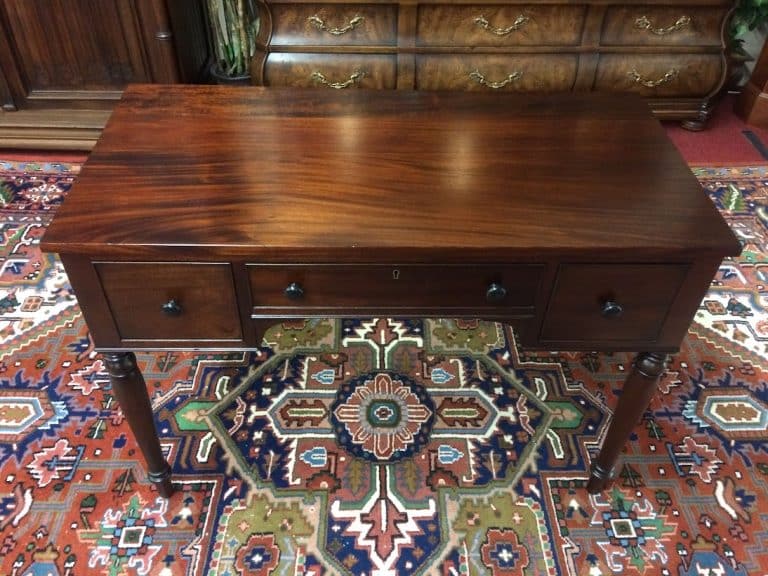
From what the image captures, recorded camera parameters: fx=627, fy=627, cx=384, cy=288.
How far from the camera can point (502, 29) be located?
2756 millimetres

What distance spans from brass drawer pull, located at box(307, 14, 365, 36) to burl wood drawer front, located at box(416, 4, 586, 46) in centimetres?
26

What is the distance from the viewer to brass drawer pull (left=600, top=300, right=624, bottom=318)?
4.05 ft

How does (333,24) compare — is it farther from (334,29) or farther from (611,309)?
(611,309)

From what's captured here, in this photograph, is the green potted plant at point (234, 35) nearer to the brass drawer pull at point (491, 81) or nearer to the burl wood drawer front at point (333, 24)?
the burl wood drawer front at point (333, 24)

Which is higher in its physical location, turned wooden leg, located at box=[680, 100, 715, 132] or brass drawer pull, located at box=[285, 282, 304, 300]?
brass drawer pull, located at box=[285, 282, 304, 300]

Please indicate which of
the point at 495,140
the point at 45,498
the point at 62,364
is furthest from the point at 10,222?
the point at 495,140

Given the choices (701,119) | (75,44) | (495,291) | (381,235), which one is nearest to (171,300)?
Answer: (381,235)

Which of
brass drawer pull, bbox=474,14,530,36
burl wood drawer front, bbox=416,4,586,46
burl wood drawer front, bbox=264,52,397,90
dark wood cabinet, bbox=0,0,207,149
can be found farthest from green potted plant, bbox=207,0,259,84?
brass drawer pull, bbox=474,14,530,36

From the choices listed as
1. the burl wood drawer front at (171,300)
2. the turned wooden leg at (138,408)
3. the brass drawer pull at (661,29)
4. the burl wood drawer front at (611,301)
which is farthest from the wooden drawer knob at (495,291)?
the brass drawer pull at (661,29)

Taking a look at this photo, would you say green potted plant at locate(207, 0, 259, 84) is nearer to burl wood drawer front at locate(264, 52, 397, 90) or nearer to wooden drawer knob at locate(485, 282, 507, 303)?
burl wood drawer front at locate(264, 52, 397, 90)

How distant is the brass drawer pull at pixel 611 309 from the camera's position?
1233 mm

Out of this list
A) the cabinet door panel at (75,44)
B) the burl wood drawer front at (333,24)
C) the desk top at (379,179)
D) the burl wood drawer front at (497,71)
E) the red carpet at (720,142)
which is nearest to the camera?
the desk top at (379,179)

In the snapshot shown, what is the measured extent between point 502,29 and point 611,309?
193cm

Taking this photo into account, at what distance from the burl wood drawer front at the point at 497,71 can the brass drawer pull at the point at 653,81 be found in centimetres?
28
